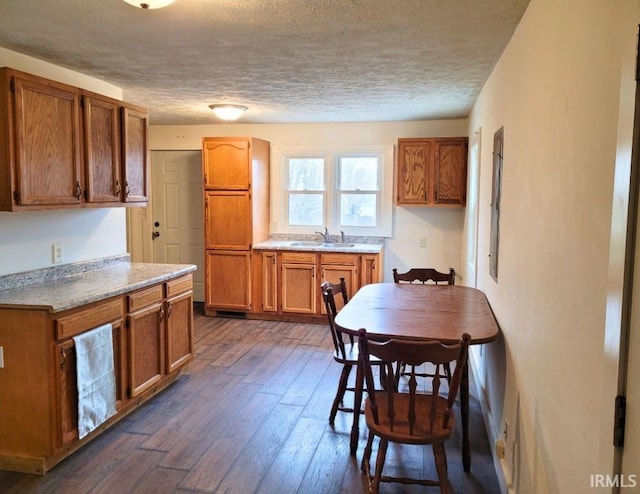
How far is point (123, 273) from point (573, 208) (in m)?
2.99

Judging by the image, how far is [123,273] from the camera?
11.4 feet

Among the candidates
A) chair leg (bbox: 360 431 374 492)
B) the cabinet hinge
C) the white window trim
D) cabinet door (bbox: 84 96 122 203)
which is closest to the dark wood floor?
chair leg (bbox: 360 431 374 492)

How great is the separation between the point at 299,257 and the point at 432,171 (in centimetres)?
174

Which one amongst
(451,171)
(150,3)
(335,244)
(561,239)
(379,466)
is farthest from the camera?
(335,244)

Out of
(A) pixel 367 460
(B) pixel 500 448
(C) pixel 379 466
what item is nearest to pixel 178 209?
(A) pixel 367 460

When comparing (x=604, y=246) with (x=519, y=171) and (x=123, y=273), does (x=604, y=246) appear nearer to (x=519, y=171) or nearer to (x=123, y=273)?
(x=519, y=171)

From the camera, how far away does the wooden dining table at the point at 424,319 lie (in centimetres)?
245

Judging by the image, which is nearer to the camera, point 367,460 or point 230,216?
point 367,460

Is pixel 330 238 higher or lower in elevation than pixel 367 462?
higher

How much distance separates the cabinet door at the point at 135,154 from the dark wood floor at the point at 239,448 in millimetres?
1497

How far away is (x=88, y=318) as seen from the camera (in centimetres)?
272

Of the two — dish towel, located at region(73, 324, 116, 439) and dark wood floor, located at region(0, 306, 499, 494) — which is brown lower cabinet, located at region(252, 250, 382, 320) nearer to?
dark wood floor, located at region(0, 306, 499, 494)

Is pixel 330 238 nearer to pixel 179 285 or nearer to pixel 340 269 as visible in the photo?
pixel 340 269

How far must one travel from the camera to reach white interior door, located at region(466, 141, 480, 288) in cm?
422
